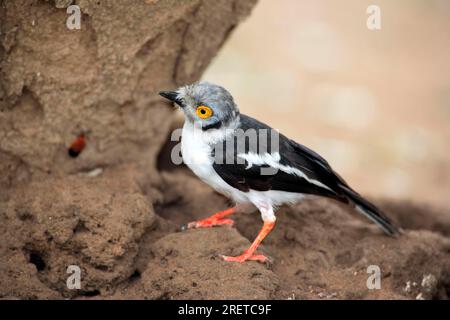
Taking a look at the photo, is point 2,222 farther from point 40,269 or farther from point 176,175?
point 176,175

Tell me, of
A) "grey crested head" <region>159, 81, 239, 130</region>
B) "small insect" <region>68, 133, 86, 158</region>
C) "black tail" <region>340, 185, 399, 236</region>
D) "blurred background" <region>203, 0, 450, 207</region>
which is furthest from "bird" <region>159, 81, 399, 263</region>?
"blurred background" <region>203, 0, 450, 207</region>

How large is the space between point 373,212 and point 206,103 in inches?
78.9

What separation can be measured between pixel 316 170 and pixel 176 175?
2056 millimetres

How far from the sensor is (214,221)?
19.6 ft

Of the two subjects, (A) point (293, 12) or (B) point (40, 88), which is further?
(A) point (293, 12)

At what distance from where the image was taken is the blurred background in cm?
1109

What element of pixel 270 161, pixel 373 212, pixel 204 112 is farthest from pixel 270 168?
pixel 373 212

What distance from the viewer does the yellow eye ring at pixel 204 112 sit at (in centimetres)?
555

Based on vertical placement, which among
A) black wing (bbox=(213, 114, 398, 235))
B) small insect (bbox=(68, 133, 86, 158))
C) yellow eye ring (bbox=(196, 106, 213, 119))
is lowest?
black wing (bbox=(213, 114, 398, 235))

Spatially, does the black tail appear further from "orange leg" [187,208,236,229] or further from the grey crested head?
the grey crested head

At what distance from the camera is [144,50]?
6.05 meters

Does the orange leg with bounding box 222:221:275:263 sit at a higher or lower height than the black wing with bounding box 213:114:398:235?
lower

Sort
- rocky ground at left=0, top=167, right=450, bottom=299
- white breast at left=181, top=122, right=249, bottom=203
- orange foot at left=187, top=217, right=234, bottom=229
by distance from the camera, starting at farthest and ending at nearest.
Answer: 1. orange foot at left=187, top=217, right=234, bottom=229
2. white breast at left=181, top=122, right=249, bottom=203
3. rocky ground at left=0, top=167, right=450, bottom=299
